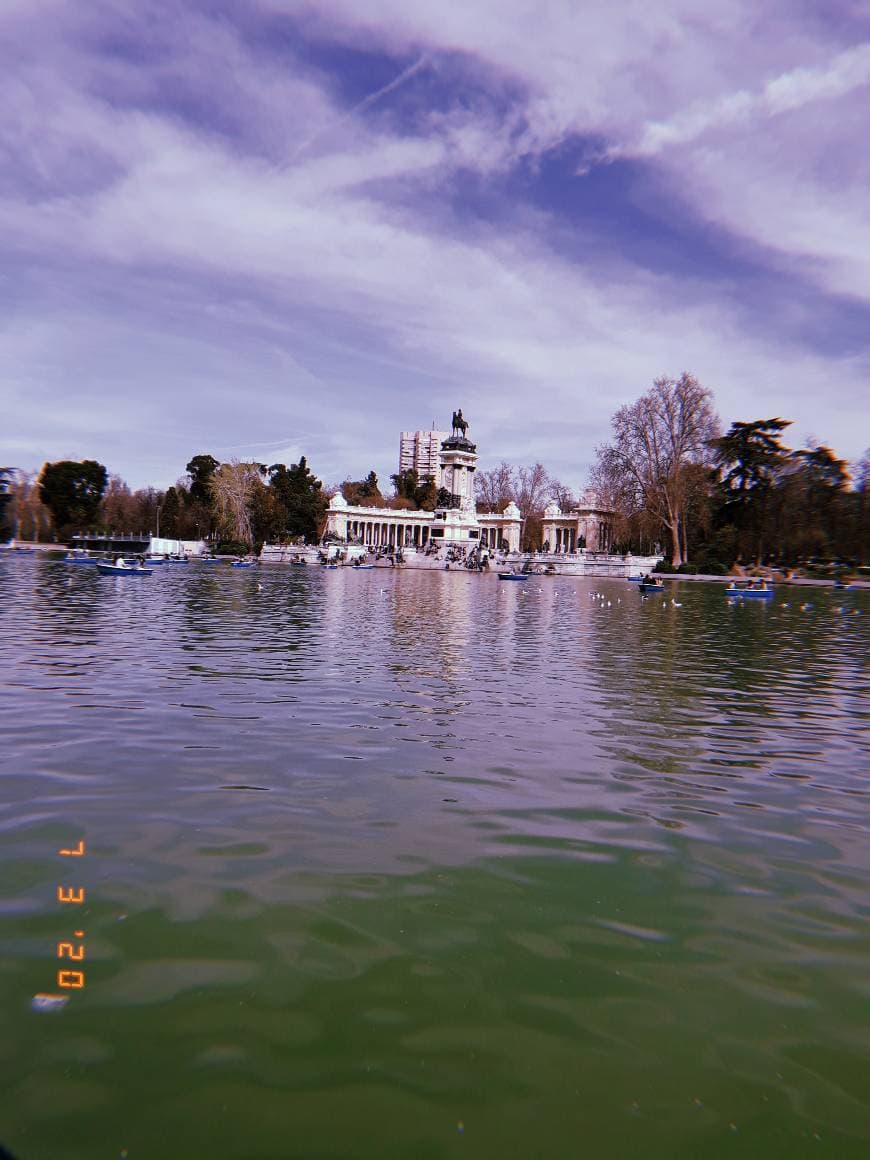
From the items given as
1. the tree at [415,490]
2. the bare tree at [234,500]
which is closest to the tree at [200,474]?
the bare tree at [234,500]

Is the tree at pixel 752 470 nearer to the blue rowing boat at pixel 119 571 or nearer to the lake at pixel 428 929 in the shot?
the blue rowing boat at pixel 119 571

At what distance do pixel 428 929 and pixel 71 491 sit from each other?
127 meters

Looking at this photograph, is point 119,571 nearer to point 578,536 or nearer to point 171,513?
point 578,536

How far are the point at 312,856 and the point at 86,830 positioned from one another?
190 centimetres

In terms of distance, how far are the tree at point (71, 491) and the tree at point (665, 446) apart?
253 feet

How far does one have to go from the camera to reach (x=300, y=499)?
115 m

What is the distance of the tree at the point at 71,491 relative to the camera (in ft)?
390

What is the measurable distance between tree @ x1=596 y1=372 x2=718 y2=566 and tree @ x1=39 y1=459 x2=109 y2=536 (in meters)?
77.1

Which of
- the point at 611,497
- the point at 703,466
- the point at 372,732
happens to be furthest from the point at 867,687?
the point at 611,497

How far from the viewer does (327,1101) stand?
11.3 ft

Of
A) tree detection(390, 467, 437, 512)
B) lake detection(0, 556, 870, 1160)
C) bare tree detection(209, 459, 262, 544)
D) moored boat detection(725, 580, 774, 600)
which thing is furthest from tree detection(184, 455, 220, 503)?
lake detection(0, 556, 870, 1160)

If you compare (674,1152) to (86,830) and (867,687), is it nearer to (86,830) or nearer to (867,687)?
(86,830)

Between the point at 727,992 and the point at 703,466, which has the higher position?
the point at 703,466

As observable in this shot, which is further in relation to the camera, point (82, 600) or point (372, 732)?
point (82, 600)
